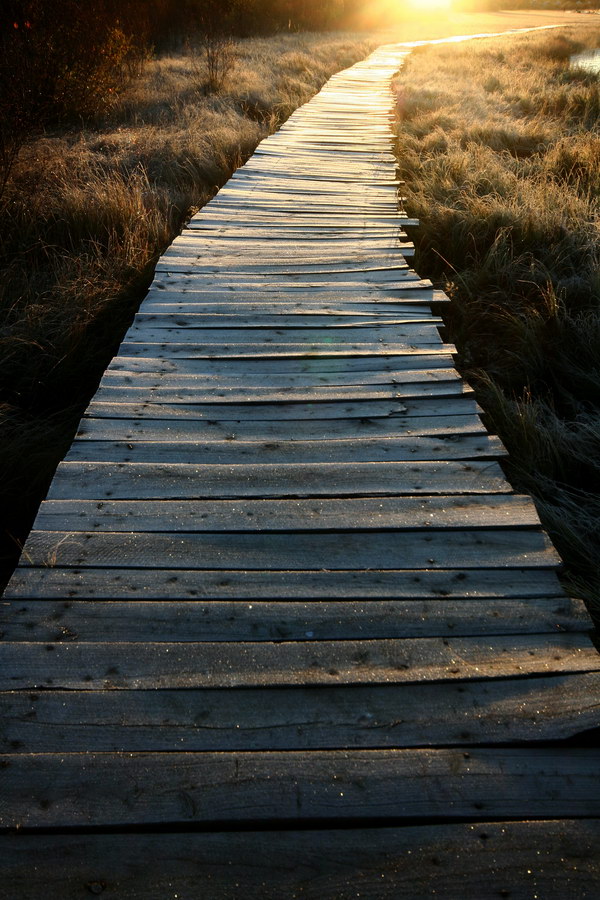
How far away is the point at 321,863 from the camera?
4.21 feet

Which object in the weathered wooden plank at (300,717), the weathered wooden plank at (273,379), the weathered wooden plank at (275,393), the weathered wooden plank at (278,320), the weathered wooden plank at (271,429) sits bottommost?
the weathered wooden plank at (300,717)

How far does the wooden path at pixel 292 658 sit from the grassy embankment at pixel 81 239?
539 millimetres

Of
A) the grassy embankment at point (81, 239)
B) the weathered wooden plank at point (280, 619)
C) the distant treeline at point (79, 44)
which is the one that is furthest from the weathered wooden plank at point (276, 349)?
the distant treeline at point (79, 44)

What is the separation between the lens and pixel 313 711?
157 cm

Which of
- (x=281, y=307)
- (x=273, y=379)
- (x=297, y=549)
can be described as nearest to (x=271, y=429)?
(x=273, y=379)

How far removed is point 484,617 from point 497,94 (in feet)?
43.2

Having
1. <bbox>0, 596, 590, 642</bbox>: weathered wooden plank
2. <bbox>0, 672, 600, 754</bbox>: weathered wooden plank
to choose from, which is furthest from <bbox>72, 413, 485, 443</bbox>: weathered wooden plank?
<bbox>0, 672, 600, 754</bbox>: weathered wooden plank

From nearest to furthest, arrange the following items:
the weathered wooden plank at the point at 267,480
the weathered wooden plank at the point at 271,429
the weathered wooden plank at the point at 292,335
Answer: the weathered wooden plank at the point at 267,480 < the weathered wooden plank at the point at 271,429 < the weathered wooden plank at the point at 292,335

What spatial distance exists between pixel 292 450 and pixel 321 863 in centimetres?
153

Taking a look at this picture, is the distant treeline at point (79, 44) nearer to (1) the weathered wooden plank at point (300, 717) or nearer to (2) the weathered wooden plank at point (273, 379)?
(2) the weathered wooden plank at point (273, 379)

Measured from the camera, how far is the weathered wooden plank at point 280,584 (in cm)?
188

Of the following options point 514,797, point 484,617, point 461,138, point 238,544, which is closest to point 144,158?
point 461,138

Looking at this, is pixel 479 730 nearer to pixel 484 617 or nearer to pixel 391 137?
pixel 484 617

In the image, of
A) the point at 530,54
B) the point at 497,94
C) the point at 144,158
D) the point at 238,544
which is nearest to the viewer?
the point at 238,544
